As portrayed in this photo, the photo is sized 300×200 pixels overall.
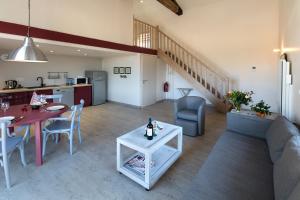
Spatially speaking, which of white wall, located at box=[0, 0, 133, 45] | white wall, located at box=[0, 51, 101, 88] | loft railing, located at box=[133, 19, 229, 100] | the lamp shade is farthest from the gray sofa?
white wall, located at box=[0, 51, 101, 88]

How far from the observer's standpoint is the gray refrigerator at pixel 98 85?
7.18m

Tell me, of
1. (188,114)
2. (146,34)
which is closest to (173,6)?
(146,34)

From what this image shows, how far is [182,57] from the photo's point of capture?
7305 millimetres

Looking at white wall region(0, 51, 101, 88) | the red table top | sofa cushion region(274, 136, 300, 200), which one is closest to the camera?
sofa cushion region(274, 136, 300, 200)

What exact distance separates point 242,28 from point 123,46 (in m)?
4.39

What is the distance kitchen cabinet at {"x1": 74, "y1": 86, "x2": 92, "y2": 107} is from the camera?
265 inches

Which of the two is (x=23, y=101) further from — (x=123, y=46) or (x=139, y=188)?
(x=139, y=188)

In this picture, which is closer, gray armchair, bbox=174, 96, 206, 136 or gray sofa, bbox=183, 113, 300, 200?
gray sofa, bbox=183, 113, 300, 200

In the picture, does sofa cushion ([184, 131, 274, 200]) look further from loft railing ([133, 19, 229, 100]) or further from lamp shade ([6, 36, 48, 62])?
loft railing ([133, 19, 229, 100])

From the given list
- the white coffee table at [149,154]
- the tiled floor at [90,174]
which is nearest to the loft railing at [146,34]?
the tiled floor at [90,174]

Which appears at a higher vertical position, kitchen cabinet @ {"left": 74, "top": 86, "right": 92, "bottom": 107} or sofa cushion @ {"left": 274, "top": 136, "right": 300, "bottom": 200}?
kitchen cabinet @ {"left": 74, "top": 86, "right": 92, "bottom": 107}

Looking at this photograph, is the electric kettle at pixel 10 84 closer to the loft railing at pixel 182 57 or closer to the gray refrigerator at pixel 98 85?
the gray refrigerator at pixel 98 85

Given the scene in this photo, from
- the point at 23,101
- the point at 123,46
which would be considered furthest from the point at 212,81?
the point at 23,101

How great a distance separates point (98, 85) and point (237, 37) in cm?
594
